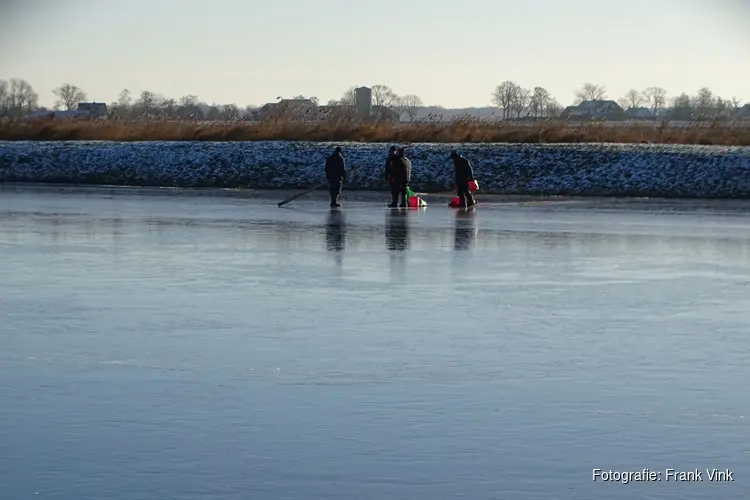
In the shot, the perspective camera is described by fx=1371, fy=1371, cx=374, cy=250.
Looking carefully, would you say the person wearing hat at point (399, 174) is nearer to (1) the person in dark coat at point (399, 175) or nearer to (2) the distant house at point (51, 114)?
(1) the person in dark coat at point (399, 175)

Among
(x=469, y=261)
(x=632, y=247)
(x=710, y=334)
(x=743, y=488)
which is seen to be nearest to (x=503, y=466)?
(x=743, y=488)

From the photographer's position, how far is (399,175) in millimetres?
33812

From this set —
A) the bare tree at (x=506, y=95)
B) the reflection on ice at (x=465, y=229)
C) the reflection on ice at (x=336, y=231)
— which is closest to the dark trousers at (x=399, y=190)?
the reflection on ice at (x=465, y=229)

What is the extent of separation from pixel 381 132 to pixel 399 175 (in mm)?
17158

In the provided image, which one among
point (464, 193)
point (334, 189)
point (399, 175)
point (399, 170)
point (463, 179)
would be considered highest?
point (399, 170)

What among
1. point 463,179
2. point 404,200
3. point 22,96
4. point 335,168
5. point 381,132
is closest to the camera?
point 335,168

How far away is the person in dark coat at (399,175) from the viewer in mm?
33312

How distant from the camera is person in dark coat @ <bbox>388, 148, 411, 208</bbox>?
33312 mm

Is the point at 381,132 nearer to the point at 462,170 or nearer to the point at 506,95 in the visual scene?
the point at 462,170

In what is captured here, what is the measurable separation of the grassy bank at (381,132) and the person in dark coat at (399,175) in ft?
50.9

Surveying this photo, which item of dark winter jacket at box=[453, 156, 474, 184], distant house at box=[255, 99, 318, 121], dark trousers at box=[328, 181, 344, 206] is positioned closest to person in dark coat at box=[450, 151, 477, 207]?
dark winter jacket at box=[453, 156, 474, 184]

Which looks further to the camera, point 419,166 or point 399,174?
point 419,166

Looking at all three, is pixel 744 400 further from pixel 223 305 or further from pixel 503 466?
pixel 223 305

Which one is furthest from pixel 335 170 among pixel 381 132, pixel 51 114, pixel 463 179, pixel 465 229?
pixel 51 114
